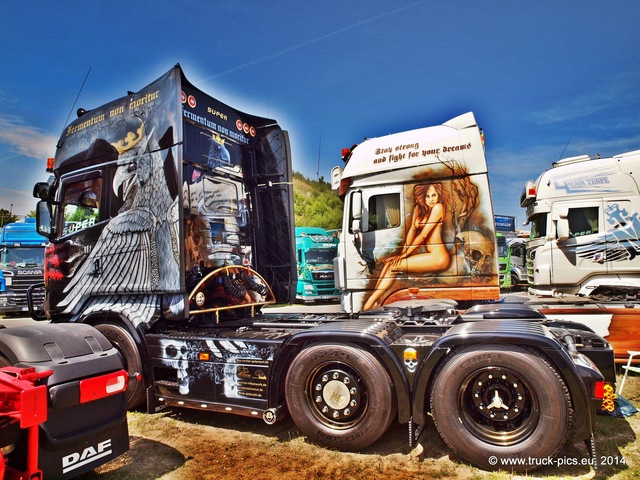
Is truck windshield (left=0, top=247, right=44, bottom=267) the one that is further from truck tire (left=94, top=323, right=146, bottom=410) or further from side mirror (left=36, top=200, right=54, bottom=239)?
truck tire (left=94, top=323, right=146, bottom=410)

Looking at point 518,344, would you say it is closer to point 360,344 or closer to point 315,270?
point 360,344

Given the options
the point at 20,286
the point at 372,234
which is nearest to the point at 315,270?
the point at 20,286

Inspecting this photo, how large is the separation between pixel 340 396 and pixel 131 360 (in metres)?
2.65

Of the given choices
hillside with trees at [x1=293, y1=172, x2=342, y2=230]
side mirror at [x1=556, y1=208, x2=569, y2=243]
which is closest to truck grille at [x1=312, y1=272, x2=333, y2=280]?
side mirror at [x1=556, y1=208, x2=569, y2=243]

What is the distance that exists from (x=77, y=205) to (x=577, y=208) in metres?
8.14

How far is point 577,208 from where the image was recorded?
825 centimetres

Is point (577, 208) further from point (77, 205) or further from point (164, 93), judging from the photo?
point (77, 205)

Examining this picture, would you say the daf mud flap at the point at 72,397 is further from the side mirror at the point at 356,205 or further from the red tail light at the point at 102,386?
the side mirror at the point at 356,205

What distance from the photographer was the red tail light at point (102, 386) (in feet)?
11.1

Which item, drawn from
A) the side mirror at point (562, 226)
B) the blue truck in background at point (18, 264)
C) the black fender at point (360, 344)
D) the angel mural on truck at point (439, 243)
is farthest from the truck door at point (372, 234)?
the blue truck in background at point (18, 264)

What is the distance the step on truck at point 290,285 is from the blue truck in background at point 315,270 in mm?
11227

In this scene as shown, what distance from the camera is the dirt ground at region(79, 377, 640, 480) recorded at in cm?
371

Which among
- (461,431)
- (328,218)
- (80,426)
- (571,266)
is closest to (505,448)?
(461,431)

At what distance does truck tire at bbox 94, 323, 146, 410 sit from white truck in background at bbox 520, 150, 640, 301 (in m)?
7.05
